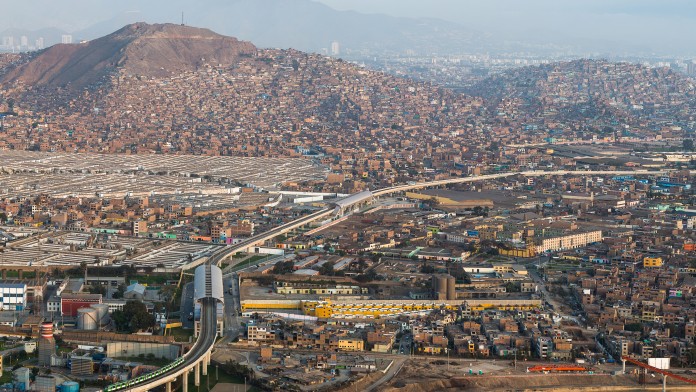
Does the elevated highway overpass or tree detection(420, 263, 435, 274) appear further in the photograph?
tree detection(420, 263, 435, 274)

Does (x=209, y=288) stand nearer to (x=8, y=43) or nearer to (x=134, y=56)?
(x=134, y=56)

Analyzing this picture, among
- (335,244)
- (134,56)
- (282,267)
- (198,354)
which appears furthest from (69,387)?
(134,56)

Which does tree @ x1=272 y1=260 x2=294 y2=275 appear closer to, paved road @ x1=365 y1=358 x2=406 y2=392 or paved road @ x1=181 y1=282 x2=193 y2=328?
paved road @ x1=181 y1=282 x2=193 y2=328

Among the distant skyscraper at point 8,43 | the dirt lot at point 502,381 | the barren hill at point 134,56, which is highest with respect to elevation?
the distant skyscraper at point 8,43

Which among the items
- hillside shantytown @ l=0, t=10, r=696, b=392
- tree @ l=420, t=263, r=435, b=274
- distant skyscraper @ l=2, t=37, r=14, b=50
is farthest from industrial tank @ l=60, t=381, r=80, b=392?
distant skyscraper @ l=2, t=37, r=14, b=50

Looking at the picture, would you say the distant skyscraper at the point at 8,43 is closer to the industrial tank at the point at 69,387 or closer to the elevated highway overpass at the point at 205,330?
the elevated highway overpass at the point at 205,330

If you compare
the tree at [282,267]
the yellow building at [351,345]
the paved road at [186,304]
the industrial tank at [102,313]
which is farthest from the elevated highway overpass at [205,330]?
the yellow building at [351,345]
